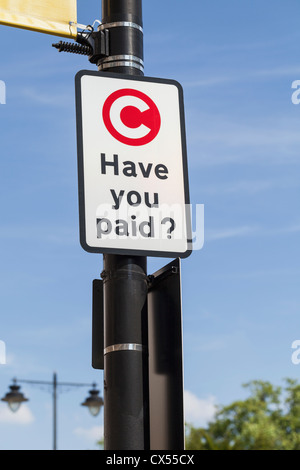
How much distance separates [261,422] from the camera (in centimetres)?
6438

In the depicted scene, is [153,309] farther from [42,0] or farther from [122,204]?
[42,0]

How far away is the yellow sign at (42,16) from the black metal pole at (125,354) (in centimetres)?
176

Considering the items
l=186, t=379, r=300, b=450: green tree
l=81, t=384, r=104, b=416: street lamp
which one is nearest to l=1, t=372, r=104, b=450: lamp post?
l=81, t=384, r=104, b=416: street lamp

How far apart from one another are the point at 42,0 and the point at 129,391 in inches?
113

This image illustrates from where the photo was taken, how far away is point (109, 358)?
5078 millimetres

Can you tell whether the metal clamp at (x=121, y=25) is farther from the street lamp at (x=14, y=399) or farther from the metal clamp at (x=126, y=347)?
the street lamp at (x=14, y=399)

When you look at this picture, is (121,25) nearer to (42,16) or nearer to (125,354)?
(42,16)

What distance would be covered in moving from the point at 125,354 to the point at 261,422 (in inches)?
2418

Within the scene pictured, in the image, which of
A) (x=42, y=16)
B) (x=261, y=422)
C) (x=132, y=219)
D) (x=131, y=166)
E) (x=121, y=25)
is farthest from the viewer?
(x=261, y=422)

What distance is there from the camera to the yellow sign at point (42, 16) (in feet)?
19.4

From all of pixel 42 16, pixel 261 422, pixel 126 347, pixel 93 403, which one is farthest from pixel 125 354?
pixel 261 422

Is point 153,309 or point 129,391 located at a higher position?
point 153,309

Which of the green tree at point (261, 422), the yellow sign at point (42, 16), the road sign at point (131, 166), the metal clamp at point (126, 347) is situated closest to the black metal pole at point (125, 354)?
the metal clamp at point (126, 347)
